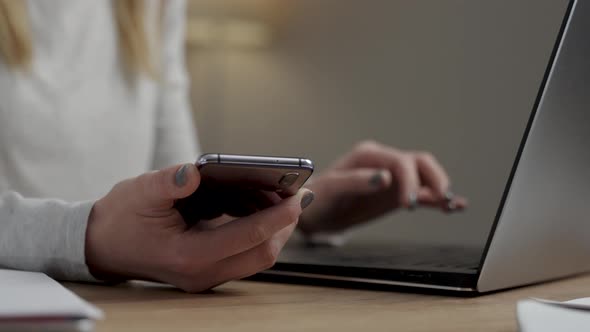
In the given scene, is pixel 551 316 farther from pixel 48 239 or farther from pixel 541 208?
pixel 48 239

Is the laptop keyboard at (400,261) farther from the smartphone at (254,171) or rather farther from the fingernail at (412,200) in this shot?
the fingernail at (412,200)

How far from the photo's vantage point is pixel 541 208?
0.61 m

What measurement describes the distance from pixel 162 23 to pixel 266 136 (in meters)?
1.71

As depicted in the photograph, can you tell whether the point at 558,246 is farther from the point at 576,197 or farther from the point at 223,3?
the point at 223,3

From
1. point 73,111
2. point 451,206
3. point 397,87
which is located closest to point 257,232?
point 451,206

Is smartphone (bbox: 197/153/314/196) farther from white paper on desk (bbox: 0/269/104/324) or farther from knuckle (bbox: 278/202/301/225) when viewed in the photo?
white paper on desk (bbox: 0/269/104/324)

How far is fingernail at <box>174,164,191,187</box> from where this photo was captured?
502mm

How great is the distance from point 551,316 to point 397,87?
7.16ft

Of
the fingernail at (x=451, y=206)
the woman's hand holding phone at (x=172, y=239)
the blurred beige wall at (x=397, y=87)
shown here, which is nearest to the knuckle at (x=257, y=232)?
the woman's hand holding phone at (x=172, y=239)

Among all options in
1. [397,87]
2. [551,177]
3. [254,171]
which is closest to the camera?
[254,171]

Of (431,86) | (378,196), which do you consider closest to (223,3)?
(431,86)

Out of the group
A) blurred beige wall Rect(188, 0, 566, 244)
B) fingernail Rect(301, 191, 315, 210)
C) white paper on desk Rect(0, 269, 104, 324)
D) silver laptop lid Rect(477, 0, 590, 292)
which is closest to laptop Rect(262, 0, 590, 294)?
silver laptop lid Rect(477, 0, 590, 292)

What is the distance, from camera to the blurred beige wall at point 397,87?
2.20 metres

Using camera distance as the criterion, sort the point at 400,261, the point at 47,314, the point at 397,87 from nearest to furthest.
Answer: the point at 47,314 < the point at 400,261 < the point at 397,87
